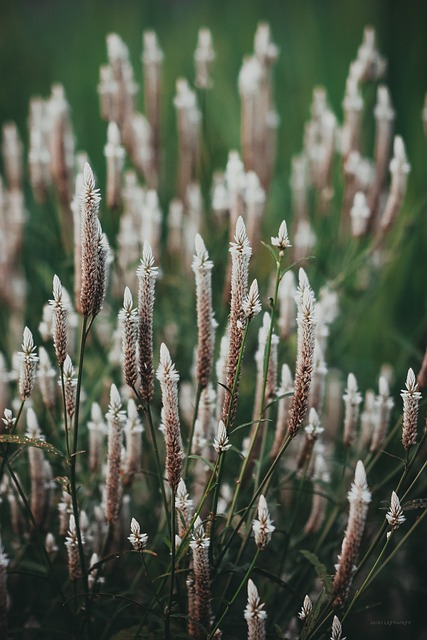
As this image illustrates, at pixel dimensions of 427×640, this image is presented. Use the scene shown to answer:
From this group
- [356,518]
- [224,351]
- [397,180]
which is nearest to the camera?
[356,518]

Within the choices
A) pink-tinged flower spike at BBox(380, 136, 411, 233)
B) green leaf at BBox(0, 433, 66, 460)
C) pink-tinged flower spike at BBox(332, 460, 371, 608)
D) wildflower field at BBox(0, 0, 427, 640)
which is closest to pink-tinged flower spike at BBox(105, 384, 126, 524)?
wildflower field at BBox(0, 0, 427, 640)

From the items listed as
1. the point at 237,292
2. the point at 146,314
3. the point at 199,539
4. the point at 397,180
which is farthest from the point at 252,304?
the point at 397,180

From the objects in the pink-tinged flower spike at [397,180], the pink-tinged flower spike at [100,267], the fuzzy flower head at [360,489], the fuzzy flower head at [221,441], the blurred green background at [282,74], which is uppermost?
the blurred green background at [282,74]

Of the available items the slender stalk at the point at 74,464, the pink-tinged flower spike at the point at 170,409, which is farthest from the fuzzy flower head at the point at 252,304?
the slender stalk at the point at 74,464

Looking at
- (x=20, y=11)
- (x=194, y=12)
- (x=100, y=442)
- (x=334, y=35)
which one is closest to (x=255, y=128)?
(x=100, y=442)

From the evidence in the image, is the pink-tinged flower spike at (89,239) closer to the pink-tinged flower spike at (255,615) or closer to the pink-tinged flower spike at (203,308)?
the pink-tinged flower spike at (203,308)

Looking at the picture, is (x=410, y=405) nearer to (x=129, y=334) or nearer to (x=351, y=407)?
(x=351, y=407)
